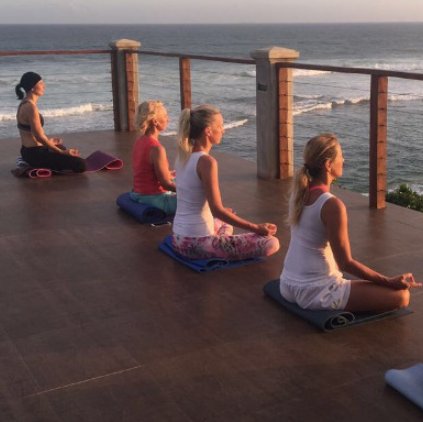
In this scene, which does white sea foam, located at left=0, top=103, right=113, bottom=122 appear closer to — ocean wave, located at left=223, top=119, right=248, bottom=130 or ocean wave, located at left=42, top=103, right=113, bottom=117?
ocean wave, located at left=42, top=103, right=113, bottom=117

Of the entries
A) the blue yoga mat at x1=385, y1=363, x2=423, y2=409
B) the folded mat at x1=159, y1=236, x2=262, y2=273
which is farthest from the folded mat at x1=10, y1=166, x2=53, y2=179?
the blue yoga mat at x1=385, y1=363, x2=423, y2=409

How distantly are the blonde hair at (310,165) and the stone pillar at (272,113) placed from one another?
3175 mm

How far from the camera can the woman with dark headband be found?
6.57 meters

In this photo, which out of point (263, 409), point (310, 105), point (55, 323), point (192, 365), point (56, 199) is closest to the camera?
point (263, 409)

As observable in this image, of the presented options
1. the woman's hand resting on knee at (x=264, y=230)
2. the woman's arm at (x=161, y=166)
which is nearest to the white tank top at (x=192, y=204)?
the woman's hand resting on knee at (x=264, y=230)

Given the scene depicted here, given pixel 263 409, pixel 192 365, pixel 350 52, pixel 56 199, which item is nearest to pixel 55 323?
pixel 192 365

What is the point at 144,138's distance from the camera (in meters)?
5.16

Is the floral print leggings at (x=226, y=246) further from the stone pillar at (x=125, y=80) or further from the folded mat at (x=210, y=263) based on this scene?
the stone pillar at (x=125, y=80)

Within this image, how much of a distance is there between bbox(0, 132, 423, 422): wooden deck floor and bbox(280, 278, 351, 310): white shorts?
10 centimetres

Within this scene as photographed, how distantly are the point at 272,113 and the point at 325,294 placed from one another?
3364mm

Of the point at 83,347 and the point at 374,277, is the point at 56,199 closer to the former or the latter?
the point at 83,347

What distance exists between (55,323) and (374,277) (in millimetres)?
1460

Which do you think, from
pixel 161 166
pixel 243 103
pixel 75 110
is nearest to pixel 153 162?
pixel 161 166

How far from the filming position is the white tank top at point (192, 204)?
4152 mm
